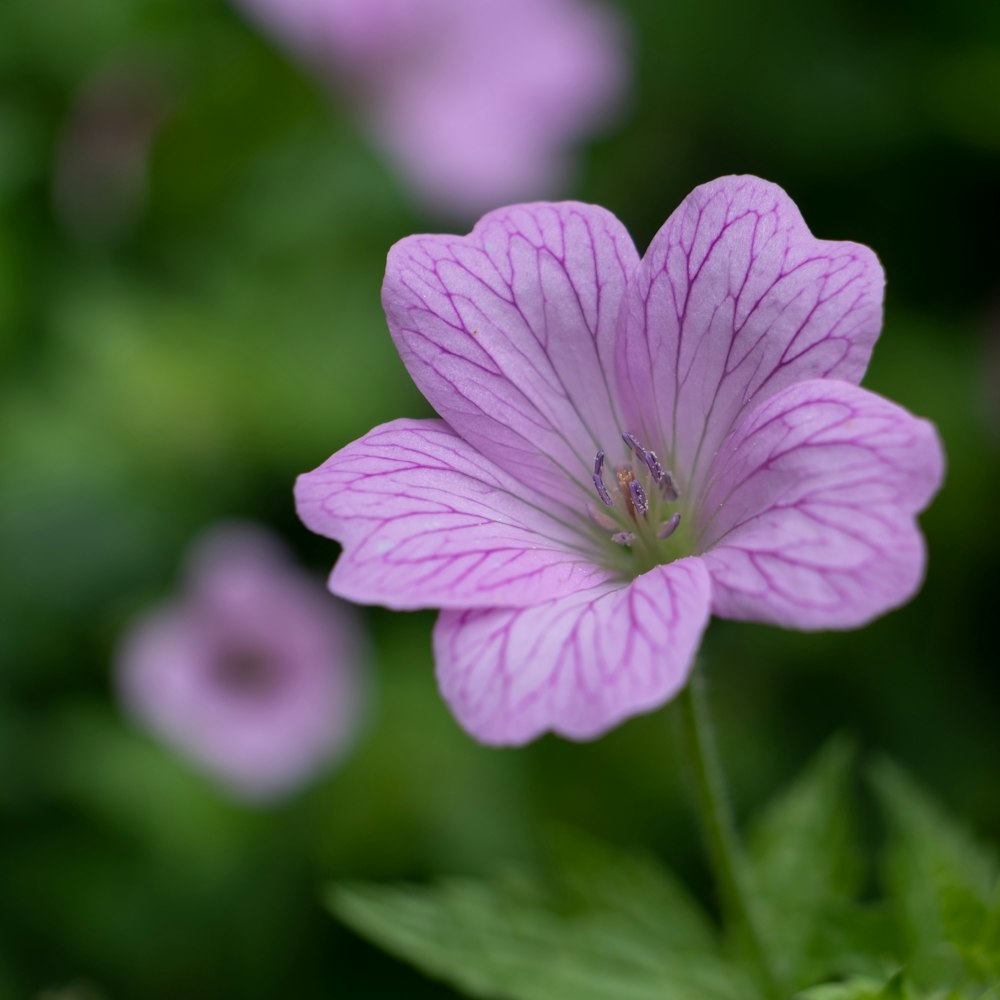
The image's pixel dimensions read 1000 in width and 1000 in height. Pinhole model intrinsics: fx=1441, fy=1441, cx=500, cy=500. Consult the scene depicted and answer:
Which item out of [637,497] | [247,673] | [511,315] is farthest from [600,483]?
[247,673]

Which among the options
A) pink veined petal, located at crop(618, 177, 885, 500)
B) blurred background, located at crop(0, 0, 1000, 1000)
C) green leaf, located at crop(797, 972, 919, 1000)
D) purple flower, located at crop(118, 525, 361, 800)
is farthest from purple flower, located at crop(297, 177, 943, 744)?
purple flower, located at crop(118, 525, 361, 800)

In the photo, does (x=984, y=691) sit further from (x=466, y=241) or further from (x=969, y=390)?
(x=466, y=241)

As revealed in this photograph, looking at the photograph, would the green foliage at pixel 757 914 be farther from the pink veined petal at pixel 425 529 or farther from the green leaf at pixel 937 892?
the pink veined petal at pixel 425 529

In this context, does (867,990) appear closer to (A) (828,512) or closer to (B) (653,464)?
(A) (828,512)

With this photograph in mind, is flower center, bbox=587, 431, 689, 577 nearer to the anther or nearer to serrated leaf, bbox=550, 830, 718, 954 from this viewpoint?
the anther

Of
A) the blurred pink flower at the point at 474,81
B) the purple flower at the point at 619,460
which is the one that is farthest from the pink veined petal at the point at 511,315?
the blurred pink flower at the point at 474,81
